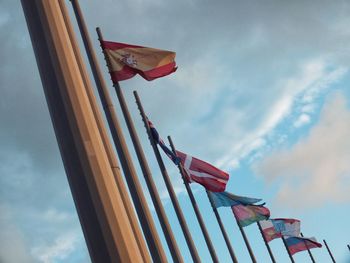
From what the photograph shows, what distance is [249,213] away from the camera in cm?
→ 2475

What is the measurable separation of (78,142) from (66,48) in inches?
34.2

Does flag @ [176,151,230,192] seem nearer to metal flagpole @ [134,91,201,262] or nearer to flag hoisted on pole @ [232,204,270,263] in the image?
metal flagpole @ [134,91,201,262]

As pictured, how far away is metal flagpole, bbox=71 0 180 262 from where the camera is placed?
879 centimetres

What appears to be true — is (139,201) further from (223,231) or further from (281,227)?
(281,227)

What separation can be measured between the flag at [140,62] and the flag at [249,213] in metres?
13.8

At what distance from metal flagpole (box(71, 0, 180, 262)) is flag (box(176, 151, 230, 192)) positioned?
22.2 feet

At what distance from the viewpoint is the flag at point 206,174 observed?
682 inches

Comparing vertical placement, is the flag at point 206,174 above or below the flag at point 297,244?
above

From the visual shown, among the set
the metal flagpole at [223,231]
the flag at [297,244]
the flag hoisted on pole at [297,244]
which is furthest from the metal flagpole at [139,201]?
the flag at [297,244]

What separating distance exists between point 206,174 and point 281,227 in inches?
690

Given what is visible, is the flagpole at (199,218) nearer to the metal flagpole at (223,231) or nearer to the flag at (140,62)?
the metal flagpole at (223,231)

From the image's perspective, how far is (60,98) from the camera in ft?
12.8

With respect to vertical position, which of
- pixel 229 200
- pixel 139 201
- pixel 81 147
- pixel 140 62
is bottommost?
pixel 81 147

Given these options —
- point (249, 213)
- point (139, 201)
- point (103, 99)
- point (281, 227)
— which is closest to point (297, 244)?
point (281, 227)
